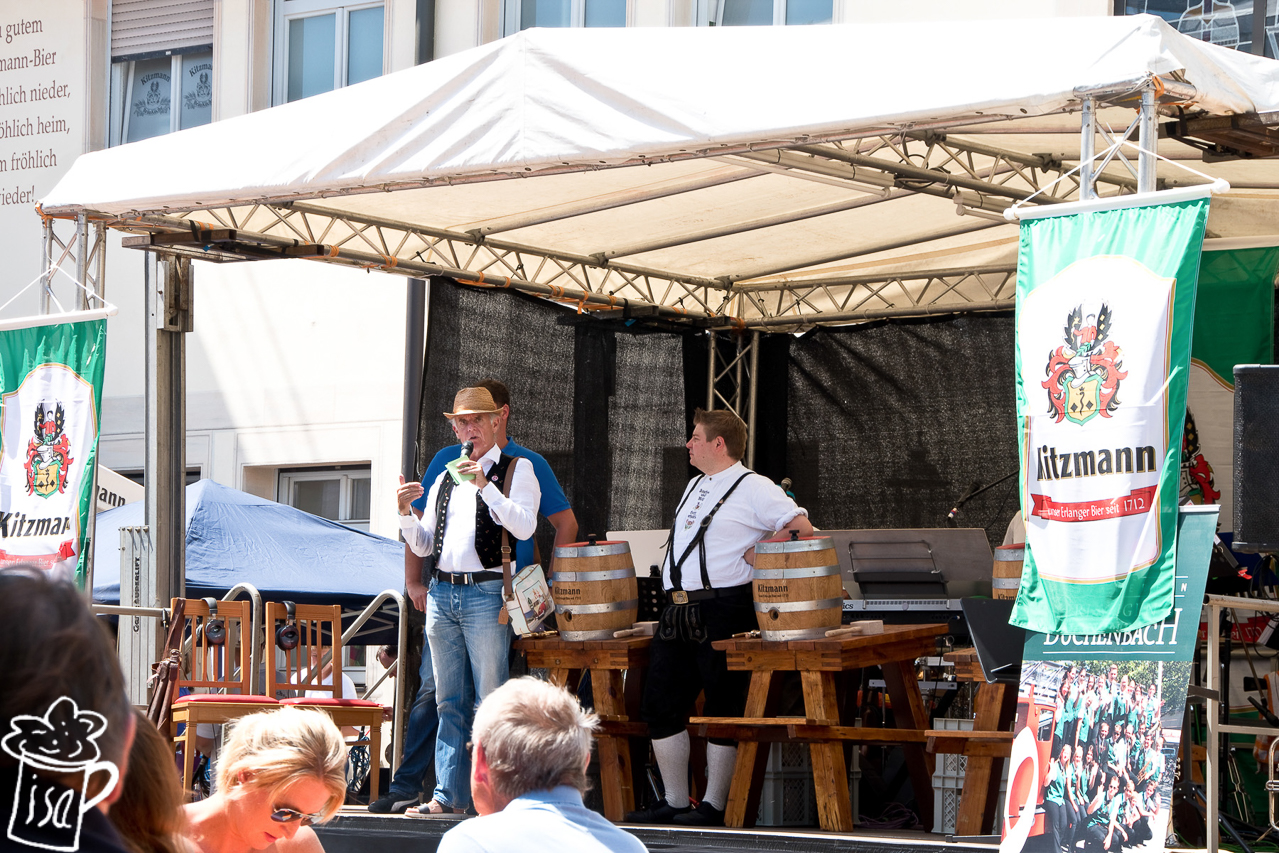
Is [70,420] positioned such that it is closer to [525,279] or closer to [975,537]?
[525,279]

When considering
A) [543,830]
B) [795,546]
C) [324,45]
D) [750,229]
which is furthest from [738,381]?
[543,830]

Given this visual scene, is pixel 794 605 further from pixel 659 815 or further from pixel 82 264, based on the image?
pixel 82 264

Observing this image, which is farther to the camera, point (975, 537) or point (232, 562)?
point (232, 562)

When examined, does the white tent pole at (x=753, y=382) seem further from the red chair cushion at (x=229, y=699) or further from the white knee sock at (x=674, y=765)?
the red chair cushion at (x=229, y=699)

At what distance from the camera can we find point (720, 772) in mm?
6188

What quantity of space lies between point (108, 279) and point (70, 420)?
741 cm

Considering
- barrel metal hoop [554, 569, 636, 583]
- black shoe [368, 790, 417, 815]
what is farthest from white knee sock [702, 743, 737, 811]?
black shoe [368, 790, 417, 815]

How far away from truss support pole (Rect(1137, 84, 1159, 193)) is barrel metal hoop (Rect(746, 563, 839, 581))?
79.2 inches

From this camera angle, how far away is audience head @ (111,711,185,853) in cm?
156

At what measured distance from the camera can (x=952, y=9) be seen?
10.5m

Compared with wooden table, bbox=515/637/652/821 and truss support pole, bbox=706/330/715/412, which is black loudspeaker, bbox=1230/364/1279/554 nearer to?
wooden table, bbox=515/637/652/821

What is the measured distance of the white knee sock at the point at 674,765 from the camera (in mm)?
6145

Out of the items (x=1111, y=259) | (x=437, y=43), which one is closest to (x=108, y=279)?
(x=437, y=43)

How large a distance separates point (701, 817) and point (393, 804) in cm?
140
